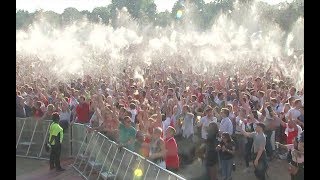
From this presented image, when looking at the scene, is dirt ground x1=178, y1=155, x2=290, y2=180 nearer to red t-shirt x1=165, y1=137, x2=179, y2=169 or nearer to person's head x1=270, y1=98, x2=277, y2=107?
person's head x1=270, y1=98, x2=277, y2=107

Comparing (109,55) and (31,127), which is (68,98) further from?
(109,55)

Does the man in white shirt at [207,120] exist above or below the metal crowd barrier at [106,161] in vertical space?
above

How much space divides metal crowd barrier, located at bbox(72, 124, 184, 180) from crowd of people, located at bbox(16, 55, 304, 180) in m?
0.19

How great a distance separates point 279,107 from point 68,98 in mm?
4327

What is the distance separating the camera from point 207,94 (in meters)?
10.1

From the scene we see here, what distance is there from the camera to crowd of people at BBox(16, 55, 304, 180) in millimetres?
7207

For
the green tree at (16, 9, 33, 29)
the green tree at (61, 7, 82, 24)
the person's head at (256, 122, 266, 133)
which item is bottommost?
the person's head at (256, 122, 266, 133)

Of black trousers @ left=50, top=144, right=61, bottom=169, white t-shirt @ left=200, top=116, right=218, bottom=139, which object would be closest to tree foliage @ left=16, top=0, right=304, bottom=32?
black trousers @ left=50, top=144, right=61, bottom=169

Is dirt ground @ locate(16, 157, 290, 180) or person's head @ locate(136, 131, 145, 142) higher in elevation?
person's head @ locate(136, 131, 145, 142)

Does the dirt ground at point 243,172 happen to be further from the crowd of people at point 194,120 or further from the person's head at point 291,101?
the person's head at point 291,101

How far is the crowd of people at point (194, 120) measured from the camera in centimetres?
721

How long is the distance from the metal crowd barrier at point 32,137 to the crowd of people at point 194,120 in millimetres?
171

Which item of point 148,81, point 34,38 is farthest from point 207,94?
point 34,38

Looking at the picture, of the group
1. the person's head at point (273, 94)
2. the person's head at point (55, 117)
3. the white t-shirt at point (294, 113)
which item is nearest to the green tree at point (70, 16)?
the person's head at point (55, 117)
